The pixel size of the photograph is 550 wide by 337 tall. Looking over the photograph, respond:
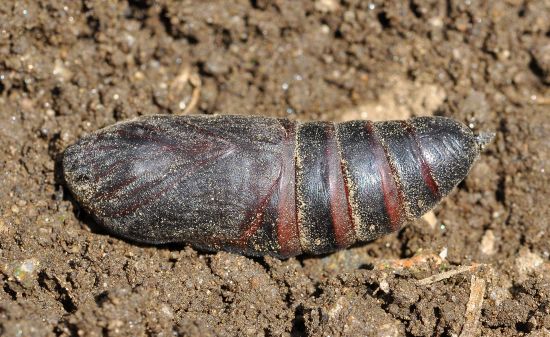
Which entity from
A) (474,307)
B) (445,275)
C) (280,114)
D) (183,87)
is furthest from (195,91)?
(474,307)

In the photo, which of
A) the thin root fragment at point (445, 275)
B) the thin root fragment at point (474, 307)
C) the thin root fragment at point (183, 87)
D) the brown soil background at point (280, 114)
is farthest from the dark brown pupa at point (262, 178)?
the thin root fragment at point (183, 87)

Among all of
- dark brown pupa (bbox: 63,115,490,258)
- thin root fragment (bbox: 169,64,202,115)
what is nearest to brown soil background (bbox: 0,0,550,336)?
thin root fragment (bbox: 169,64,202,115)

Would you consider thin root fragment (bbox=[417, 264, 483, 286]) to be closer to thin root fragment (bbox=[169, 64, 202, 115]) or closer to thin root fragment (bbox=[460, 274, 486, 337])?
thin root fragment (bbox=[460, 274, 486, 337])

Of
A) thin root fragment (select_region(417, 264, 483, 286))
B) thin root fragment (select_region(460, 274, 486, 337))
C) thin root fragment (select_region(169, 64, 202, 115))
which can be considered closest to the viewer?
thin root fragment (select_region(460, 274, 486, 337))

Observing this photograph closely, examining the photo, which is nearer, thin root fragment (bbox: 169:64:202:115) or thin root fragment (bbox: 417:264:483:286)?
thin root fragment (bbox: 417:264:483:286)

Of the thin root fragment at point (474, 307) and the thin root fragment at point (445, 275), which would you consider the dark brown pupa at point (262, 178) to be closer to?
the thin root fragment at point (445, 275)

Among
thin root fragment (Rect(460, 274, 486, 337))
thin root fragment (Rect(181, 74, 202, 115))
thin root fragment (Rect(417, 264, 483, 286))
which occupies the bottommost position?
thin root fragment (Rect(460, 274, 486, 337))
